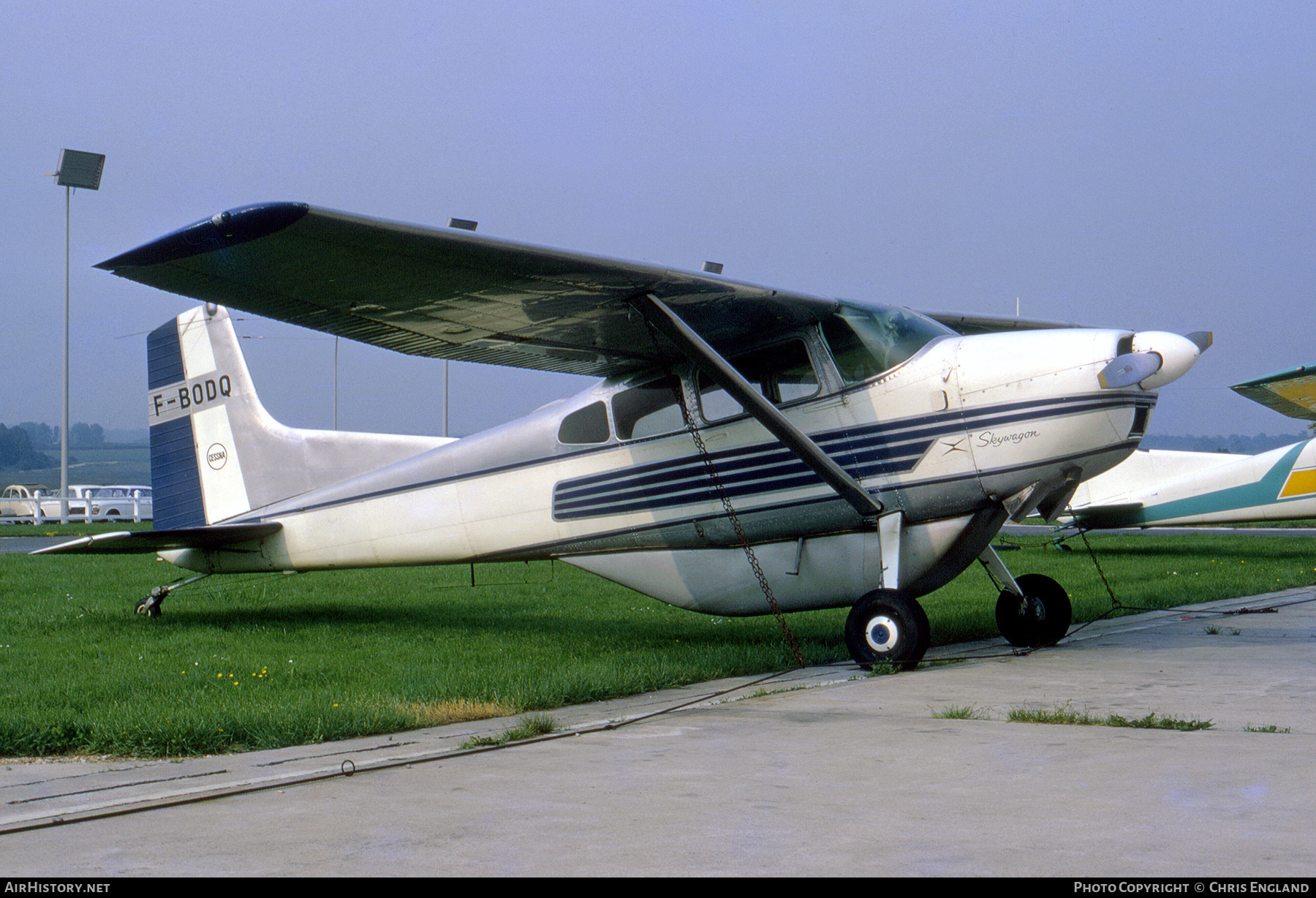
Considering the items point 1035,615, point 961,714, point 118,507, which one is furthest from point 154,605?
point 118,507

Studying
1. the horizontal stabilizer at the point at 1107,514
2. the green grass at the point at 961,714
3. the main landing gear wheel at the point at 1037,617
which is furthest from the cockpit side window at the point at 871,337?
the horizontal stabilizer at the point at 1107,514

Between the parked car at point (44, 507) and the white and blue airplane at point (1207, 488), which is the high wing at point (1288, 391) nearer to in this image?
the white and blue airplane at point (1207, 488)

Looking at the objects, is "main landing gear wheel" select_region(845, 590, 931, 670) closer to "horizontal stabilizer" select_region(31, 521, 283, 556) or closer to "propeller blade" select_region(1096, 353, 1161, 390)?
"propeller blade" select_region(1096, 353, 1161, 390)

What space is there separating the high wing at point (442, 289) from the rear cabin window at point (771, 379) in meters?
0.18

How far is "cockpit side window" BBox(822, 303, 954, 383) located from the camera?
7.89 meters

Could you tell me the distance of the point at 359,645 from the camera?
8977 millimetres

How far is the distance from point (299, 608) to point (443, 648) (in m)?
3.99

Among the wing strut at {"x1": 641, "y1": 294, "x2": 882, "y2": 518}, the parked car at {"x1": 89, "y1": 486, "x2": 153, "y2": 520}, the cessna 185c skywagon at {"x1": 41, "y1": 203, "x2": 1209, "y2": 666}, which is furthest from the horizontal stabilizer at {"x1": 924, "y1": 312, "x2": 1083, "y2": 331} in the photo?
the parked car at {"x1": 89, "y1": 486, "x2": 153, "y2": 520}

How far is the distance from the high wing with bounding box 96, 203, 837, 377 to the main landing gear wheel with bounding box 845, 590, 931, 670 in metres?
2.12

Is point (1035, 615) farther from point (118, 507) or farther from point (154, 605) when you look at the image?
point (118, 507)

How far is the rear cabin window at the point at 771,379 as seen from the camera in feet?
26.8

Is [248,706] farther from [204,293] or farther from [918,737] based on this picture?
[918,737]
